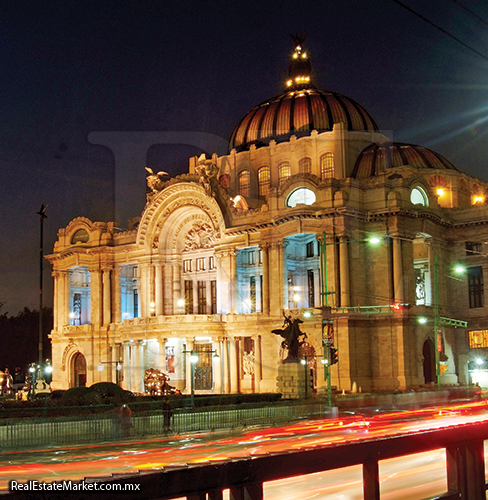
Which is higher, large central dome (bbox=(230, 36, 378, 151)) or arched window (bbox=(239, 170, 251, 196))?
large central dome (bbox=(230, 36, 378, 151))

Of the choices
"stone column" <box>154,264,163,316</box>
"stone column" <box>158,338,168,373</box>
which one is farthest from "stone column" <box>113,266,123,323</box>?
"stone column" <box>158,338,168,373</box>

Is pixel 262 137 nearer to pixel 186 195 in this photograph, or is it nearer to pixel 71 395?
pixel 186 195

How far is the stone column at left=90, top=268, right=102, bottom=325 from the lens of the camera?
71125 millimetres

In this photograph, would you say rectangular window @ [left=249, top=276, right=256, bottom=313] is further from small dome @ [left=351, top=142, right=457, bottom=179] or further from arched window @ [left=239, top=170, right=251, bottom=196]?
small dome @ [left=351, top=142, right=457, bottom=179]

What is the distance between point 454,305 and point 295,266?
1345 centimetres

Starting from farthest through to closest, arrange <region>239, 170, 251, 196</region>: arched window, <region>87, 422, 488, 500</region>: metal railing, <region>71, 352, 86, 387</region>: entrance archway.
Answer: <region>71, 352, 86, 387</region>: entrance archway < <region>239, 170, 251, 196</region>: arched window < <region>87, 422, 488, 500</region>: metal railing

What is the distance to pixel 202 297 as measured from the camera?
227 feet

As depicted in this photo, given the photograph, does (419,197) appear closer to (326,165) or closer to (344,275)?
(326,165)

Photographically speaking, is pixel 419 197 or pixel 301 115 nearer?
pixel 419 197

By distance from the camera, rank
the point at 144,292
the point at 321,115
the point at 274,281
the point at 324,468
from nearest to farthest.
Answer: the point at 324,468 < the point at 274,281 < the point at 144,292 < the point at 321,115

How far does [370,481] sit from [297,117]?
6532 cm

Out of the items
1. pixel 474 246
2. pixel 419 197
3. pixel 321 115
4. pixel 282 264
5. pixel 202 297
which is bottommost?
pixel 202 297

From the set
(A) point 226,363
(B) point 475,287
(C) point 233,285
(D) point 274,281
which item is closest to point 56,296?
(C) point 233,285

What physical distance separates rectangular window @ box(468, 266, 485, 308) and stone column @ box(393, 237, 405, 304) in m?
7.83
